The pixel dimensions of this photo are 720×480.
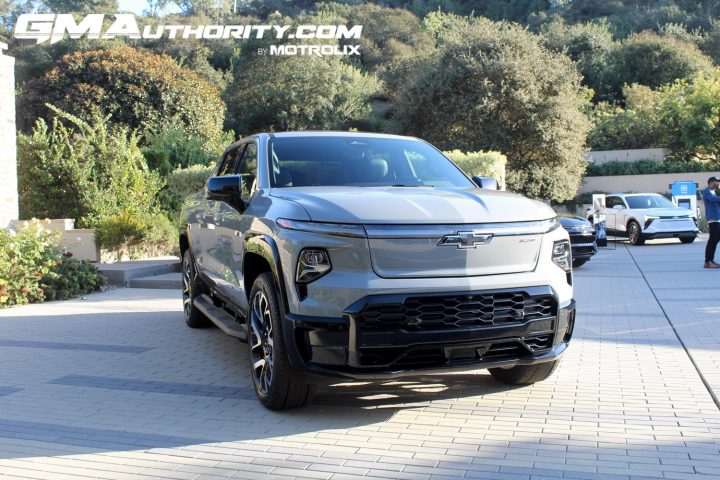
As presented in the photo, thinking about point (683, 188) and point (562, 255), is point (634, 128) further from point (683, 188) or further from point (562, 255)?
point (562, 255)

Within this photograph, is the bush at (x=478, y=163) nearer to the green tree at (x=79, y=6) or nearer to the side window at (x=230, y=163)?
the side window at (x=230, y=163)

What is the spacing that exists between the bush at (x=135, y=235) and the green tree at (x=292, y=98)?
892 inches

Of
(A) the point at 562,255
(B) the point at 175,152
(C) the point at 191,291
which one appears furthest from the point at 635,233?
(A) the point at 562,255

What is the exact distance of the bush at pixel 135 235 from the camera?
13883 mm

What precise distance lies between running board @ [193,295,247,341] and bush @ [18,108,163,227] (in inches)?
318

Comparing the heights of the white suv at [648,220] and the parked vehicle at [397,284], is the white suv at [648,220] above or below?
below

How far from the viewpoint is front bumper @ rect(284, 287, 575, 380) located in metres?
4.47

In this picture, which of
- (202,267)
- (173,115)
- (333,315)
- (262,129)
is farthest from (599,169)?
(333,315)

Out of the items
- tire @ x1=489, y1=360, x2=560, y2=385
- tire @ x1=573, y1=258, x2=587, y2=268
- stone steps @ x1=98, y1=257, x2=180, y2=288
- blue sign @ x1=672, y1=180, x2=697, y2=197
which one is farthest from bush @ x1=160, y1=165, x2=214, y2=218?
blue sign @ x1=672, y1=180, x2=697, y2=197

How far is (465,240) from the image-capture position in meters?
4.67

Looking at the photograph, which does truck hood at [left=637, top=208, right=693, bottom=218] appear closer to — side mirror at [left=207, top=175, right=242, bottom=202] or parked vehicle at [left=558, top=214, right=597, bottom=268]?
parked vehicle at [left=558, top=214, right=597, bottom=268]

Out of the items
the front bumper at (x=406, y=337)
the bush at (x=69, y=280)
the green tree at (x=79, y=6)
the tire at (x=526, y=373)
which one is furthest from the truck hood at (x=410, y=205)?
the green tree at (x=79, y=6)

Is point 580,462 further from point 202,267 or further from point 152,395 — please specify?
point 202,267

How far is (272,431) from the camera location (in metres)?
4.79
